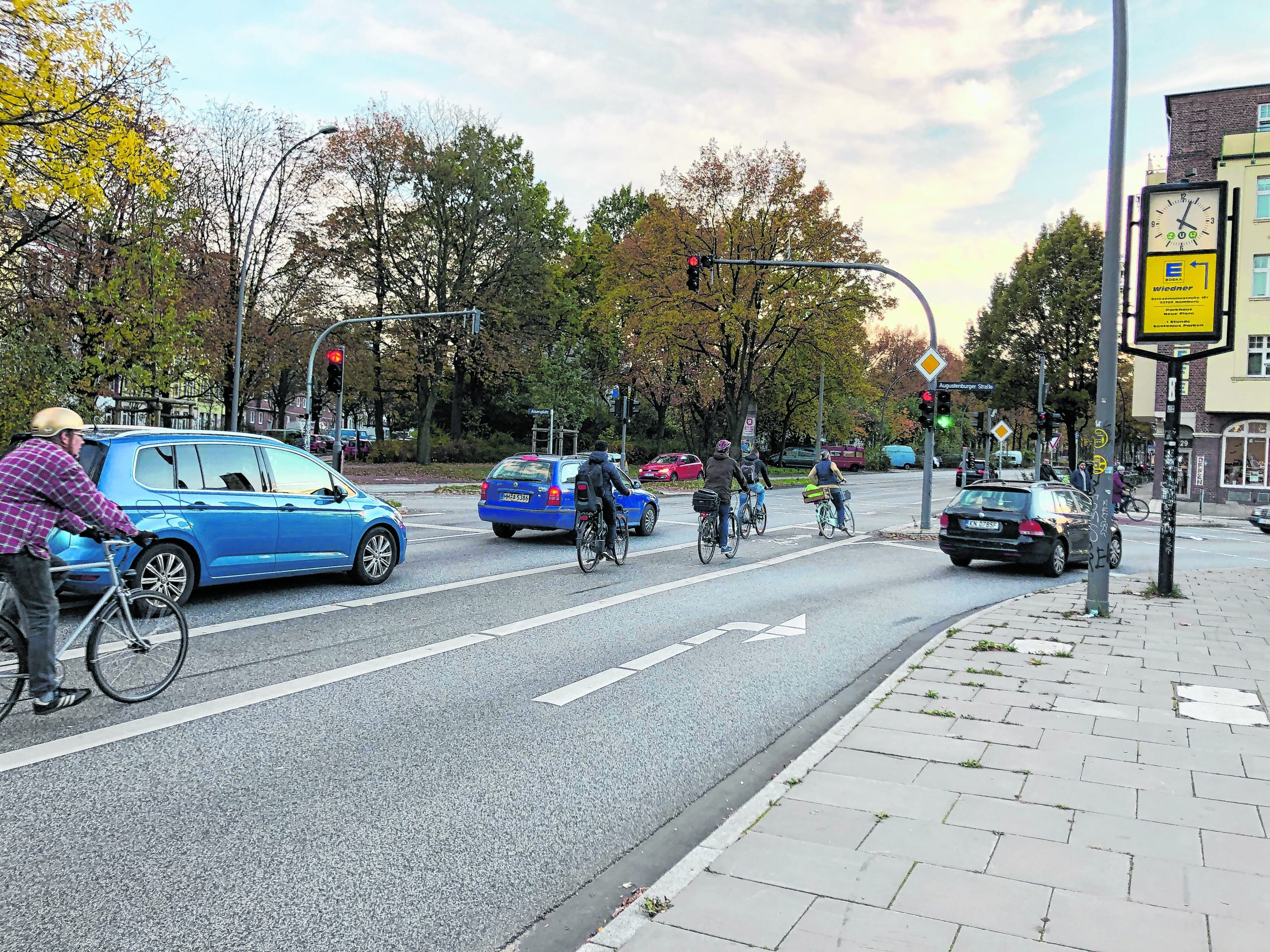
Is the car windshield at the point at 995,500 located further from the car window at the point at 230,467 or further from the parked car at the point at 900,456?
the parked car at the point at 900,456

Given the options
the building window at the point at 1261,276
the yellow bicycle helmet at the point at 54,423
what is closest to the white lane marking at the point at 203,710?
the yellow bicycle helmet at the point at 54,423

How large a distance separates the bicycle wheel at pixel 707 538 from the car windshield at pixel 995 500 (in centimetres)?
378

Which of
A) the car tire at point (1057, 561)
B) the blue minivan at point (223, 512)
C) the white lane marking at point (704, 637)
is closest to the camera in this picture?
the white lane marking at point (704, 637)

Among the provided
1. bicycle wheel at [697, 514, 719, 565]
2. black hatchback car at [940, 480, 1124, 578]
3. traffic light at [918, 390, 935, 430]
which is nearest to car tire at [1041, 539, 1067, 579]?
black hatchback car at [940, 480, 1124, 578]

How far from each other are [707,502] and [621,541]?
1.46 m

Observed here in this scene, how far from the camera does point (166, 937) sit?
3.06 metres

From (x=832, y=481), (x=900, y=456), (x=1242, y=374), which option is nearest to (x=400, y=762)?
(x=832, y=481)

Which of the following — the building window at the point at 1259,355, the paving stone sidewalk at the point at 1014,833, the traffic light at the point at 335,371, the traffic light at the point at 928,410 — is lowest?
the paving stone sidewalk at the point at 1014,833

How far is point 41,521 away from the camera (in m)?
5.10

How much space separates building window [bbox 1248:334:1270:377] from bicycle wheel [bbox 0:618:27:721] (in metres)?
40.6

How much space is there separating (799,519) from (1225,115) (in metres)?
27.9

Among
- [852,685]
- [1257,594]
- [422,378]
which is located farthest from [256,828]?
[422,378]

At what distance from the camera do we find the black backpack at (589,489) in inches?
505

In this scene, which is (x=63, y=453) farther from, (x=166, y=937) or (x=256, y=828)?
(x=166, y=937)
